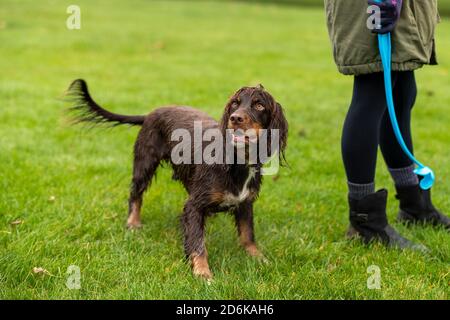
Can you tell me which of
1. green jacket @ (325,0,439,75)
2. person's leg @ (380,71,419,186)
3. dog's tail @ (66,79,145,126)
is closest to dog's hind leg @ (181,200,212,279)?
dog's tail @ (66,79,145,126)

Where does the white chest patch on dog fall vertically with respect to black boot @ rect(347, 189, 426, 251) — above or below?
above

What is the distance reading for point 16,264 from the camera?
10.2 ft

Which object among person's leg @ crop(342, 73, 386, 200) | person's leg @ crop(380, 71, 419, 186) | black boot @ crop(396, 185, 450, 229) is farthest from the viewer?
black boot @ crop(396, 185, 450, 229)

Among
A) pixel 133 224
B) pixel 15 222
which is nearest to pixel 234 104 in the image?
pixel 133 224

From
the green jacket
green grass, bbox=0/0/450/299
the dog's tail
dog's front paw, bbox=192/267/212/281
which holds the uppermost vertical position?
the green jacket

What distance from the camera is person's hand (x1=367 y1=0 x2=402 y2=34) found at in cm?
322

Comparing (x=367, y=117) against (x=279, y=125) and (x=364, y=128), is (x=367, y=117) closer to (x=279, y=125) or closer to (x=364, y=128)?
(x=364, y=128)

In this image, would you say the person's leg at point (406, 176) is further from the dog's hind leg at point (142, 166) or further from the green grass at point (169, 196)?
the dog's hind leg at point (142, 166)

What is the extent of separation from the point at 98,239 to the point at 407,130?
2.23 metres

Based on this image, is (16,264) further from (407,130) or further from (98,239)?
(407,130)

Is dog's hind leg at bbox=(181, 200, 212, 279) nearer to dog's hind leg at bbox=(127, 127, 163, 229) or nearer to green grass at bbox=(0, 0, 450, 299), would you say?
green grass at bbox=(0, 0, 450, 299)

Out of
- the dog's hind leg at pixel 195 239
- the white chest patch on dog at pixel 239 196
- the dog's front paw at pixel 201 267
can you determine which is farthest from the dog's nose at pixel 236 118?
the dog's front paw at pixel 201 267

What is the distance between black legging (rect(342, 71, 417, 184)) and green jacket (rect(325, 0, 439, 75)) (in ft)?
0.51

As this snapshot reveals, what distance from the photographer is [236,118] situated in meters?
2.95
